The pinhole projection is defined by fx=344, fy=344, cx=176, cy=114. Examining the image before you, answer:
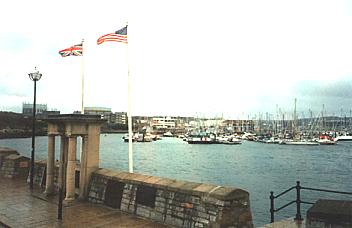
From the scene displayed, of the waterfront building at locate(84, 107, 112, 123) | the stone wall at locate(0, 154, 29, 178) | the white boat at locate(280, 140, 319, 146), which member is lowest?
the white boat at locate(280, 140, 319, 146)

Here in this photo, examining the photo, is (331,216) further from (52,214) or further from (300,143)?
(300,143)

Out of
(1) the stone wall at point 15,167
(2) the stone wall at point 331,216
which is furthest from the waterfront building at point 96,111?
(2) the stone wall at point 331,216

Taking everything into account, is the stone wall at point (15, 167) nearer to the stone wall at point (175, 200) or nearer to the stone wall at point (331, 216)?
the stone wall at point (175, 200)

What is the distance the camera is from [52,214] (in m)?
10.2

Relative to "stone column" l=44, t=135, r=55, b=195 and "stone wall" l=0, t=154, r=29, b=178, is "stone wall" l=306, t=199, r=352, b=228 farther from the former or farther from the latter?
"stone wall" l=0, t=154, r=29, b=178

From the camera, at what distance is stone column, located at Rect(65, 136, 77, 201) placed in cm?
1211

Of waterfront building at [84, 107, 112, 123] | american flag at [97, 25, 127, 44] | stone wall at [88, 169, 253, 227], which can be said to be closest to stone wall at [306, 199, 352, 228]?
stone wall at [88, 169, 253, 227]

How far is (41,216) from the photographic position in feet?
32.8

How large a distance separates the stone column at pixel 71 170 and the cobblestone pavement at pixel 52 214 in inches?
21.7

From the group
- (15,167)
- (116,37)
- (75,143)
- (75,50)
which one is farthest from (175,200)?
(15,167)

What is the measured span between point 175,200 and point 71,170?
5.01m

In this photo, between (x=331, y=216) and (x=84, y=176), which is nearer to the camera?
(x=331, y=216)

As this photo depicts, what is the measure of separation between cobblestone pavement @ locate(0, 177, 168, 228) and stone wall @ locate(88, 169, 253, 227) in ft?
1.07

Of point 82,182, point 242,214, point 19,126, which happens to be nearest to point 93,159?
point 82,182
